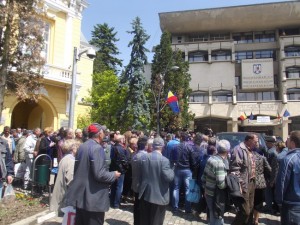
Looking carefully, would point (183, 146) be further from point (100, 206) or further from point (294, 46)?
point (294, 46)

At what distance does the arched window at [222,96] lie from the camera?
3872cm

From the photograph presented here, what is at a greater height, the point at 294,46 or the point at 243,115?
the point at 294,46

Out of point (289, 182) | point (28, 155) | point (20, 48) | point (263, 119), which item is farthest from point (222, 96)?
point (289, 182)

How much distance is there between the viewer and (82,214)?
4566mm

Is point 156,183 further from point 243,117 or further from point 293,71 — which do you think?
point 293,71

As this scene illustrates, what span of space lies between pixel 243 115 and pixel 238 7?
543 inches

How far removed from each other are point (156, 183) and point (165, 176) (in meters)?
0.21

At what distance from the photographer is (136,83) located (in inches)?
941

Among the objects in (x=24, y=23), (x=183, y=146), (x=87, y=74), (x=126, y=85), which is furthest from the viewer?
(x=87, y=74)

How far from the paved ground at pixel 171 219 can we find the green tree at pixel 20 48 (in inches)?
170

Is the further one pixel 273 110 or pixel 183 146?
pixel 273 110

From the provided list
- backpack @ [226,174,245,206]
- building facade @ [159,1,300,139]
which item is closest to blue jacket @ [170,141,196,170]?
backpack @ [226,174,245,206]

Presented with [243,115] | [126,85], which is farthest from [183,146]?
[243,115]

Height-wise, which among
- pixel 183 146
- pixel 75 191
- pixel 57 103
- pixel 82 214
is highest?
pixel 57 103
